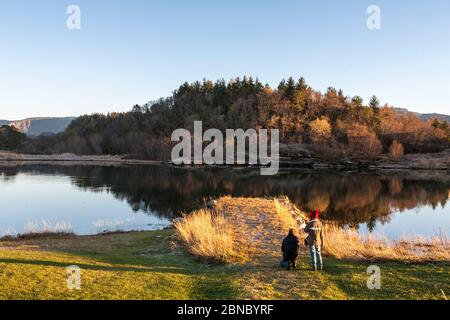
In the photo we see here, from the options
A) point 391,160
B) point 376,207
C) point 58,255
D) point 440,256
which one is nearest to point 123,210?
point 58,255

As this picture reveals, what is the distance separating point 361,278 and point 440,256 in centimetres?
444

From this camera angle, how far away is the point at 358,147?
103 m

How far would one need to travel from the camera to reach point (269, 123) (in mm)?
118375

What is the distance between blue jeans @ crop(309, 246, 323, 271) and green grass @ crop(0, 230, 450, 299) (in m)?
0.27

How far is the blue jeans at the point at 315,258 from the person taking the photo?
36.7 ft

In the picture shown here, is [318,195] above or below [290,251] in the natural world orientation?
below

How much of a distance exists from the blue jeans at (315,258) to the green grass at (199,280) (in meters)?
0.27

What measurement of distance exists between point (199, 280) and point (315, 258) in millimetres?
3410

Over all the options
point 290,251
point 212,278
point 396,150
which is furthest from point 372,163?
point 212,278

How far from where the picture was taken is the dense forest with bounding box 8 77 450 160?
105m

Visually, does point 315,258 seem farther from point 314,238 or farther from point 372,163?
point 372,163

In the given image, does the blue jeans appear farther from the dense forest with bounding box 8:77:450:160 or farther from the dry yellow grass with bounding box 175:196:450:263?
the dense forest with bounding box 8:77:450:160

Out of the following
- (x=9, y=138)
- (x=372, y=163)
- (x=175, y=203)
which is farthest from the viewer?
(x=9, y=138)
